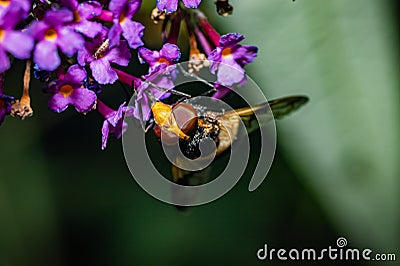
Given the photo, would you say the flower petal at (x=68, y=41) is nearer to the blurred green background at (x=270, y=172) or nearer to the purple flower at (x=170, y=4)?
the purple flower at (x=170, y=4)

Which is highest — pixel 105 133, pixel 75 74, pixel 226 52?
pixel 226 52

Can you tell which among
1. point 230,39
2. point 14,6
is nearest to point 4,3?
point 14,6

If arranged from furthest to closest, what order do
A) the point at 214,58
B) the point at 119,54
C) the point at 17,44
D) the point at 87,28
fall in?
the point at 214,58, the point at 119,54, the point at 87,28, the point at 17,44

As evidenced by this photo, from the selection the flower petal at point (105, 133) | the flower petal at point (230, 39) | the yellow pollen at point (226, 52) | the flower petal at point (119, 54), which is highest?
the flower petal at point (230, 39)

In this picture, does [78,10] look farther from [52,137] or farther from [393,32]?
[52,137]

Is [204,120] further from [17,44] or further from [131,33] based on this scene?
[17,44]

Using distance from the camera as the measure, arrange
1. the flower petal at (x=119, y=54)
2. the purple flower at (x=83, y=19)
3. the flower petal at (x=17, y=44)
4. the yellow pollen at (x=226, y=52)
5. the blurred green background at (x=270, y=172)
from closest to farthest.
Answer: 1. the flower petal at (x=17, y=44)
2. the purple flower at (x=83, y=19)
3. the flower petal at (x=119, y=54)
4. the yellow pollen at (x=226, y=52)
5. the blurred green background at (x=270, y=172)

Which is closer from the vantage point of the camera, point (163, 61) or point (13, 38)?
point (13, 38)

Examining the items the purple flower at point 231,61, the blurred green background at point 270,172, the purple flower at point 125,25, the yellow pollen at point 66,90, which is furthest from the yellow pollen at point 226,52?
the blurred green background at point 270,172

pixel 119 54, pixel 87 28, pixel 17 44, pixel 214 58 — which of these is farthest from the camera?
pixel 214 58
